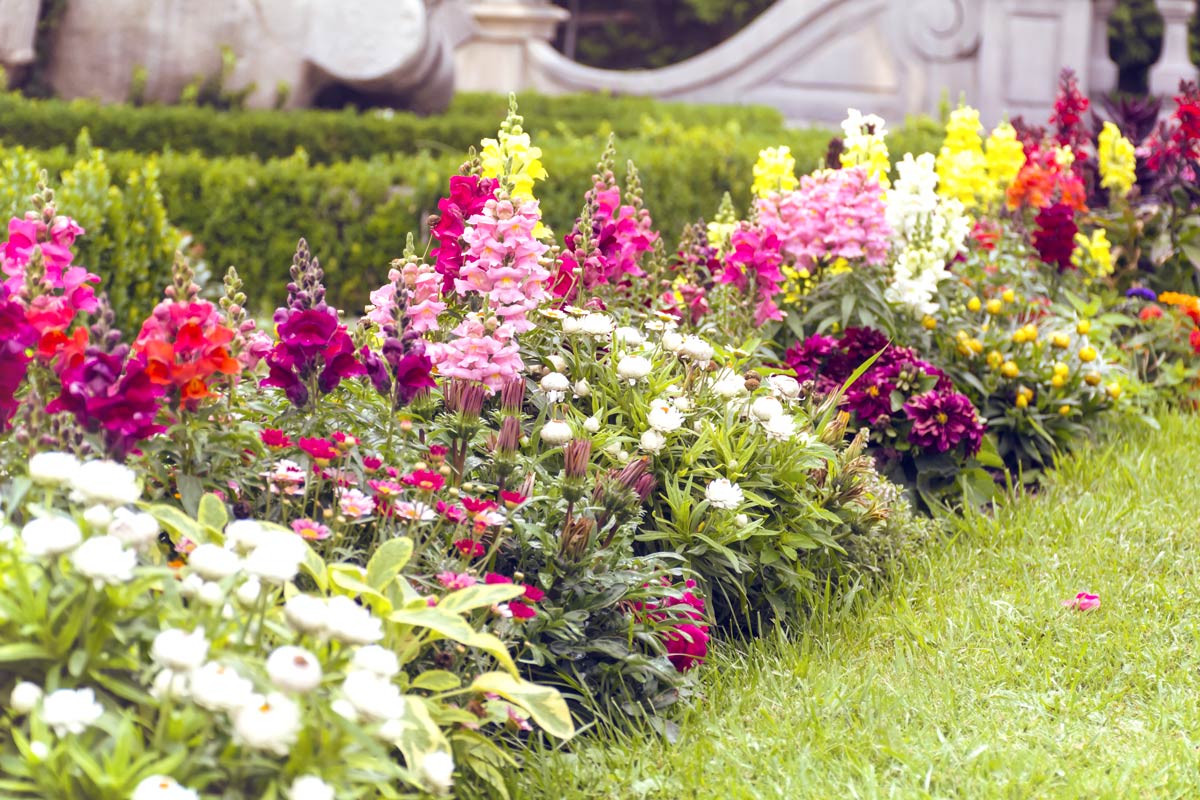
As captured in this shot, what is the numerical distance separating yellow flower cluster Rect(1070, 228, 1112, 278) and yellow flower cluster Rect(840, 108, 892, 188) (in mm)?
1381

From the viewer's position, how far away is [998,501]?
4422 millimetres

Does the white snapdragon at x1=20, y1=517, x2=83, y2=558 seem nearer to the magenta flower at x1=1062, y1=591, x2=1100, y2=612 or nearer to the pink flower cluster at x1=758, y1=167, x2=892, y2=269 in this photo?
the magenta flower at x1=1062, y1=591, x2=1100, y2=612

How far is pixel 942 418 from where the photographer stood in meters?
4.16

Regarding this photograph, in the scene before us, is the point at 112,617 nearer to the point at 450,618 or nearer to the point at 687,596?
the point at 450,618

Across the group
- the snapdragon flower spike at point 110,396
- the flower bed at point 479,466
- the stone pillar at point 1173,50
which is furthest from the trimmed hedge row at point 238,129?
the stone pillar at point 1173,50

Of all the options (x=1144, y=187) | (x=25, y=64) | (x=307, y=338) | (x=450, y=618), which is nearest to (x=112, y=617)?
(x=450, y=618)

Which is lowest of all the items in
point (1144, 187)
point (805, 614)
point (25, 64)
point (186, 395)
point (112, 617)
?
point (805, 614)

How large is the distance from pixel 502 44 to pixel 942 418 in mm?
12628

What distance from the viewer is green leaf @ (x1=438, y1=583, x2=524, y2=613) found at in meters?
2.31

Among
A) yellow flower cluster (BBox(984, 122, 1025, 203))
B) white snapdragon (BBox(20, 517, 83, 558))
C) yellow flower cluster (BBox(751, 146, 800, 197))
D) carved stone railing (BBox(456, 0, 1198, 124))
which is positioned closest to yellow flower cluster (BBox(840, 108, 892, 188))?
yellow flower cluster (BBox(751, 146, 800, 197))

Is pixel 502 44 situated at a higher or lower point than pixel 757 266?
higher

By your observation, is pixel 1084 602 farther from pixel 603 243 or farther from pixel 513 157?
pixel 513 157

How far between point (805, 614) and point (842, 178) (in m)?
1.59

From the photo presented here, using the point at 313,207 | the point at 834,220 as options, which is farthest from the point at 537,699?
the point at 313,207
